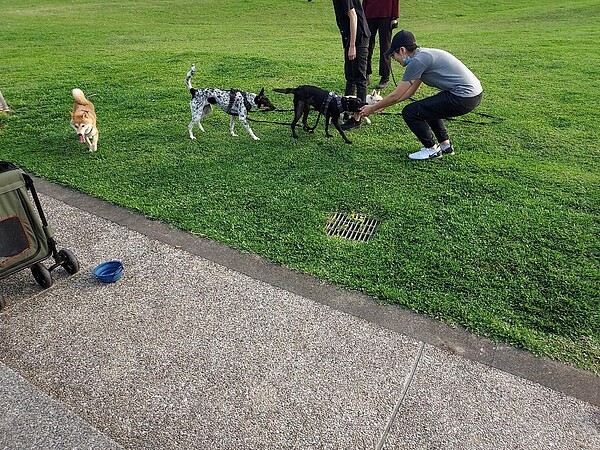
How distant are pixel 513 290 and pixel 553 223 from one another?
112cm

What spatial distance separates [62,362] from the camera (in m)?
Answer: 2.98

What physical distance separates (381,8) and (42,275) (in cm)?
635

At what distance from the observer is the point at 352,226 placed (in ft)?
14.2

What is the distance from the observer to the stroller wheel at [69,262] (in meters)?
3.67

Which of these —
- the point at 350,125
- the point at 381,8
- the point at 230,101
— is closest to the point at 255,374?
the point at 230,101

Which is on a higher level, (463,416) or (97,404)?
(97,404)

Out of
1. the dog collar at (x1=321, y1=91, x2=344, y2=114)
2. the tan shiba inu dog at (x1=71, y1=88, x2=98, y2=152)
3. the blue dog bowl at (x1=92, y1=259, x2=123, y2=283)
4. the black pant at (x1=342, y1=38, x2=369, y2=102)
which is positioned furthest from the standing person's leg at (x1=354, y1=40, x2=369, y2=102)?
the blue dog bowl at (x1=92, y1=259, x2=123, y2=283)

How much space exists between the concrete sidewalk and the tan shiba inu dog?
2541mm

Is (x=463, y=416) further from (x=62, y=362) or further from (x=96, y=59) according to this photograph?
(x=96, y=59)

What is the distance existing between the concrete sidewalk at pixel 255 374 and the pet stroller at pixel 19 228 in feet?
1.12

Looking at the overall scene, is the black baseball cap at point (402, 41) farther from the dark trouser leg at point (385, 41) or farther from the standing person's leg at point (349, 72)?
the dark trouser leg at point (385, 41)

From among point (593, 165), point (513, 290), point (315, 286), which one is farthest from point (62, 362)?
point (593, 165)

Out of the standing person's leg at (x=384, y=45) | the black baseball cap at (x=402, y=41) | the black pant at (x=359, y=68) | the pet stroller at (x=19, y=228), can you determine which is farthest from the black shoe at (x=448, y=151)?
the pet stroller at (x=19, y=228)

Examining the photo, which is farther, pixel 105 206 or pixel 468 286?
pixel 105 206
